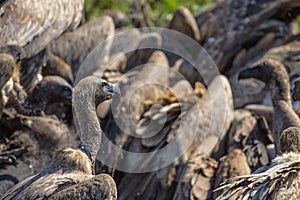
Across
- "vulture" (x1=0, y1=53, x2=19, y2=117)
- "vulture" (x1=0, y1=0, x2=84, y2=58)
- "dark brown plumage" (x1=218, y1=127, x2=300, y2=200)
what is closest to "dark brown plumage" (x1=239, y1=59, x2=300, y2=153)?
"dark brown plumage" (x1=218, y1=127, x2=300, y2=200)

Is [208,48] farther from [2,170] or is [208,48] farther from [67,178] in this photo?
[67,178]

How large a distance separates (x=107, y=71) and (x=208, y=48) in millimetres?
1653

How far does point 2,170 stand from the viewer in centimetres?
990

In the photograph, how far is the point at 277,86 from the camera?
11484 millimetres

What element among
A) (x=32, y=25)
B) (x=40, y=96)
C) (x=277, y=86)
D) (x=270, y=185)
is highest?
(x=32, y=25)

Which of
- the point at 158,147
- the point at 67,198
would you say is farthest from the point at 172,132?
the point at 67,198

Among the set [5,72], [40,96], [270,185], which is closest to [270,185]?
Result: [270,185]

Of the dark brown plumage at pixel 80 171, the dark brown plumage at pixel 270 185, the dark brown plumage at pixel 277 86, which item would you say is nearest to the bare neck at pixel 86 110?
the dark brown plumage at pixel 80 171

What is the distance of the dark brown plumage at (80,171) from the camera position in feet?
25.2

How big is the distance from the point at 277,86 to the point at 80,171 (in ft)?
12.4

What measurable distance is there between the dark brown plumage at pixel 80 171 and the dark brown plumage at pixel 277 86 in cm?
206

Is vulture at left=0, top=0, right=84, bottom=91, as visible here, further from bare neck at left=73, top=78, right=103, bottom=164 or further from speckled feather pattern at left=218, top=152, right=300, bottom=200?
speckled feather pattern at left=218, top=152, right=300, bottom=200

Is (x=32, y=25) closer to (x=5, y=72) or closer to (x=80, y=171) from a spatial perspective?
(x=5, y=72)

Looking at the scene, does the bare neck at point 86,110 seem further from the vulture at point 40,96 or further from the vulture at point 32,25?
the vulture at point 32,25
